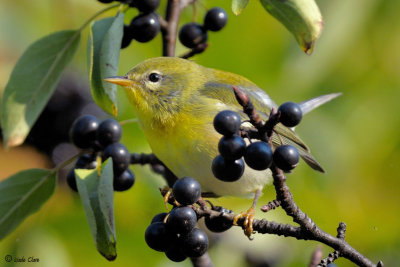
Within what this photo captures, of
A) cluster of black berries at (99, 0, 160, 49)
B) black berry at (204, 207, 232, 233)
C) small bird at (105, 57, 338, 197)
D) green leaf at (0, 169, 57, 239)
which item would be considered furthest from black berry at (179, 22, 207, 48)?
black berry at (204, 207, 232, 233)

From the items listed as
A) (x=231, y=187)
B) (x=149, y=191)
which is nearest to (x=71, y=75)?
(x=149, y=191)

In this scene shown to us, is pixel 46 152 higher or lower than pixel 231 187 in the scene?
lower

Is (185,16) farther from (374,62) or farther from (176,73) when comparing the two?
(374,62)

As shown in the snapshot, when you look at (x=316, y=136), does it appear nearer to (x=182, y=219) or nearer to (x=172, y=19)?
(x=172, y=19)

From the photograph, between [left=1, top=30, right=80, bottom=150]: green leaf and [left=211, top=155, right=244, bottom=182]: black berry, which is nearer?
[left=211, top=155, right=244, bottom=182]: black berry

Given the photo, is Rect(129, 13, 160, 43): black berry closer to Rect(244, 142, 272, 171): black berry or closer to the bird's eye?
Result: the bird's eye

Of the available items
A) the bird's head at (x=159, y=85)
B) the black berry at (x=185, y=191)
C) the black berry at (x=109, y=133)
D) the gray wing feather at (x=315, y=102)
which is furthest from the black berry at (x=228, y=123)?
the gray wing feather at (x=315, y=102)

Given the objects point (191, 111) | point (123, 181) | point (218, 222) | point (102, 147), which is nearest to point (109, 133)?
point (102, 147)
